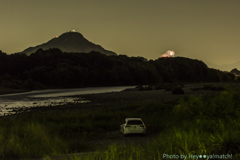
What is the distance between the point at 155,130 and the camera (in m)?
24.5

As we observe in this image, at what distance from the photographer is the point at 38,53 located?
169 metres

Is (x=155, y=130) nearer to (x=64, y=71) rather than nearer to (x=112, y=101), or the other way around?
(x=112, y=101)

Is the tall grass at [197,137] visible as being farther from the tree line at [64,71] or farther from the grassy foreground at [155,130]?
the tree line at [64,71]

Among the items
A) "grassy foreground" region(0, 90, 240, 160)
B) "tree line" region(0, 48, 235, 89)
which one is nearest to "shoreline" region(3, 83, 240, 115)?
"grassy foreground" region(0, 90, 240, 160)

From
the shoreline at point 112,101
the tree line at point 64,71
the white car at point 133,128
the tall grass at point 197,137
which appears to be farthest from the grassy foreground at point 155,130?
the tree line at point 64,71

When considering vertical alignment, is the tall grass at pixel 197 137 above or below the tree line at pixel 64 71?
below

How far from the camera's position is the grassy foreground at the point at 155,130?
1005 centimetres

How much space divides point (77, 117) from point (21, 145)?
17061 millimetres

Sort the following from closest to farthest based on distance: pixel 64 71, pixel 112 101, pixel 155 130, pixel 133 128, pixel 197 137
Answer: pixel 197 137
pixel 133 128
pixel 155 130
pixel 112 101
pixel 64 71

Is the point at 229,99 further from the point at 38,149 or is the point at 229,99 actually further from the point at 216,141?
the point at 38,149

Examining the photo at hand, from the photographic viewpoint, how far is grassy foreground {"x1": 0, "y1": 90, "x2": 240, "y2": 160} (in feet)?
33.0

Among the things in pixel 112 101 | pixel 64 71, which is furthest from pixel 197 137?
pixel 64 71

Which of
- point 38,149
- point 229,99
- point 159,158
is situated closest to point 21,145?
point 38,149

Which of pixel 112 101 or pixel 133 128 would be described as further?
pixel 112 101
